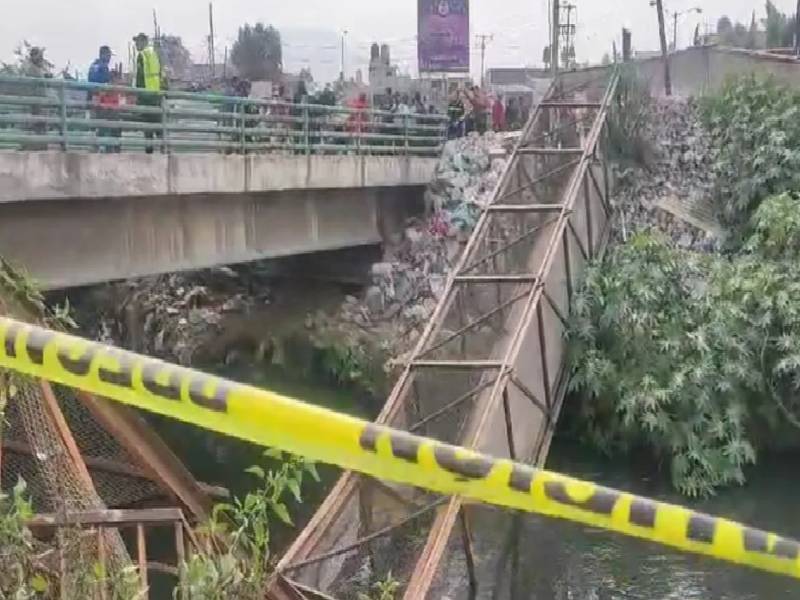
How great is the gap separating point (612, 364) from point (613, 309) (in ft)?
2.50

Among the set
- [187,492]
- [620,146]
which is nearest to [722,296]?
[620,146]

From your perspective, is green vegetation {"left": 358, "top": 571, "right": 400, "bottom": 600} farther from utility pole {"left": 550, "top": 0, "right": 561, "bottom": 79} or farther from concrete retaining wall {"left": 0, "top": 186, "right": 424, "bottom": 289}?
utility pole {"left": 550, "top": 0, "right": 561, "bottom": 79}

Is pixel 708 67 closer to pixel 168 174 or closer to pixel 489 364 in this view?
pixel 168 174

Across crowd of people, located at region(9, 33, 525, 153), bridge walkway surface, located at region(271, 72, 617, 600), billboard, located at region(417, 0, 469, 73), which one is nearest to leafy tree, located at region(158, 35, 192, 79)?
billboard, located at region(417, 0, 469, 73)

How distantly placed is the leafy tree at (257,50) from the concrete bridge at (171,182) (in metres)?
29.0

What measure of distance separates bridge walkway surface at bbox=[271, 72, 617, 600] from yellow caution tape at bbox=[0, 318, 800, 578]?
4.21 metres

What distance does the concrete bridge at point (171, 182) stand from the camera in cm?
1137

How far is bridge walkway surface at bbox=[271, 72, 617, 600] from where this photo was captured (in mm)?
8070

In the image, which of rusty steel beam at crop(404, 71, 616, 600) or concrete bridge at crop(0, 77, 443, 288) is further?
concrete bridge at crop(0, 77, 443, 288)

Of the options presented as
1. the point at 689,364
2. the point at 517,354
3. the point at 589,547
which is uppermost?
the point at 517,354

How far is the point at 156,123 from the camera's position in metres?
13.0

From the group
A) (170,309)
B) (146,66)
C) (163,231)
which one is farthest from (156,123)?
(170,309)

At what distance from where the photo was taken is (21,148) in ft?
37.4

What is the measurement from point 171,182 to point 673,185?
391 inches
